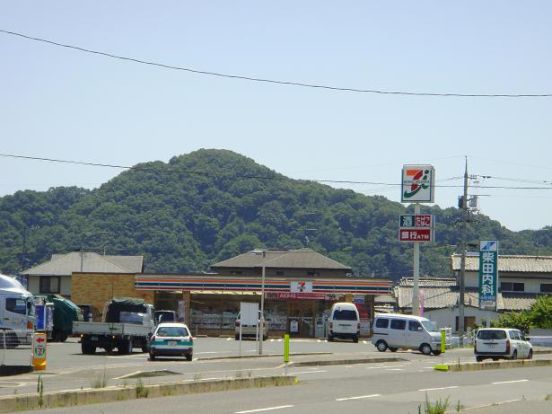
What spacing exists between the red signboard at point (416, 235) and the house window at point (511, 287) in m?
27.5

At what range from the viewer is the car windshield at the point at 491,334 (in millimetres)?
42688

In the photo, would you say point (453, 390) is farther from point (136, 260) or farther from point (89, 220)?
point (89, 220)

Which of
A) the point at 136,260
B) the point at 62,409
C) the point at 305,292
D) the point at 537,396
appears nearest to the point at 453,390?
the point at 537,396

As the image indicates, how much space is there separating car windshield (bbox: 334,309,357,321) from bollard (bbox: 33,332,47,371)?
35345mm

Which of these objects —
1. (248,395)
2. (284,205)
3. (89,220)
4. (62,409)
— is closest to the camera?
(62,409)

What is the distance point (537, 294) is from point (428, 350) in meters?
44.0

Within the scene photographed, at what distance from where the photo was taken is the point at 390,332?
51.0 metres

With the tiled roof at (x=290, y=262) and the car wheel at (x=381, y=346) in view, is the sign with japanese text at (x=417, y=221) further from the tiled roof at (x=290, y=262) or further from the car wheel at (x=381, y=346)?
the tiled roof at (x=290, y=262)

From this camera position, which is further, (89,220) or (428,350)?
(89,220)

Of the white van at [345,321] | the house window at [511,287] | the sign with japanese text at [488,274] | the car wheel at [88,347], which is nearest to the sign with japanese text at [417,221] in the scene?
the white van at [345,321]

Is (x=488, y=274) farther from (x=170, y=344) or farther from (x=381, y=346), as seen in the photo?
(x=170, y=344)

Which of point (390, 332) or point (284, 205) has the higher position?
point (284, 205)

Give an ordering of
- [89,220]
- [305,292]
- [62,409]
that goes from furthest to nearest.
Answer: [89,220]
[305,292]
[62,409]

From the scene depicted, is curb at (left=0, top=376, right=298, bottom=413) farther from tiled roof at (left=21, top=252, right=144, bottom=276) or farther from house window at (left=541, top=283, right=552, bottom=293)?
house window at (left=541, top=283, right=552, bottom=293)
